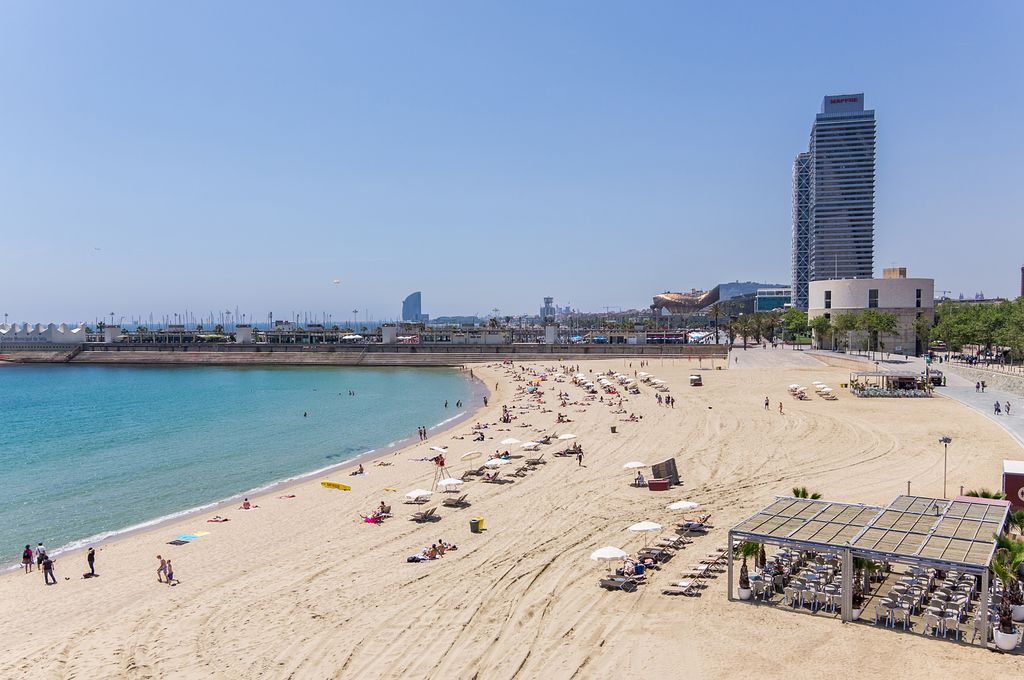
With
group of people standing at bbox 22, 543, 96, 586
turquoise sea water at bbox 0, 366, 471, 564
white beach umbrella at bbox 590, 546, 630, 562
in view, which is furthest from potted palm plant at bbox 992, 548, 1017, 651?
turquoise sea water at bbox 0, 366, 471, 564

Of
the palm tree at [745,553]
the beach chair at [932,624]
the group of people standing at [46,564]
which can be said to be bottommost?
the group of people standing at [46,564]

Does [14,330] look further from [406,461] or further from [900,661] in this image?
[900,661]

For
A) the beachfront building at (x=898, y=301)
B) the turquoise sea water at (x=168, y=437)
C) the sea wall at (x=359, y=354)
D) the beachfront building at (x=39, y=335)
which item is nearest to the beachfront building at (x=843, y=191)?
the beachfront building at (x=898, y=301)

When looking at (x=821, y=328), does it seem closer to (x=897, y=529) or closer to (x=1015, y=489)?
(x=1015, y=489)

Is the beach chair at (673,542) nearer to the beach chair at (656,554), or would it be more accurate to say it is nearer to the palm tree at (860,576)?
the beach chair at (656,554)

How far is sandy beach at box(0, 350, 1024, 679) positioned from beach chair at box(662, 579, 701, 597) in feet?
0.93

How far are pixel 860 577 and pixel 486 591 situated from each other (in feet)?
25.4

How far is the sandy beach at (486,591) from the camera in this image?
11.8 metres

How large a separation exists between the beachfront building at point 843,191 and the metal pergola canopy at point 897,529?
172494 millimetres

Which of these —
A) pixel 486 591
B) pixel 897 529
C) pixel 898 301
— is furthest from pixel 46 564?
pixel 898 301

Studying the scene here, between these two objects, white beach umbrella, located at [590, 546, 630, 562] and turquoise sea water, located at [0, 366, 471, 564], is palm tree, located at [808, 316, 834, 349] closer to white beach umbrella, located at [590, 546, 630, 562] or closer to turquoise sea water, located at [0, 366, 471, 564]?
turquoise sea water, located at [0, 366, 471, 564]

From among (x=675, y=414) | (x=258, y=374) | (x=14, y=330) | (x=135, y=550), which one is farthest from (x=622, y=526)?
(x=14, y=330)

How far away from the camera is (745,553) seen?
14094 millimetres

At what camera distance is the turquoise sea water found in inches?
1055
